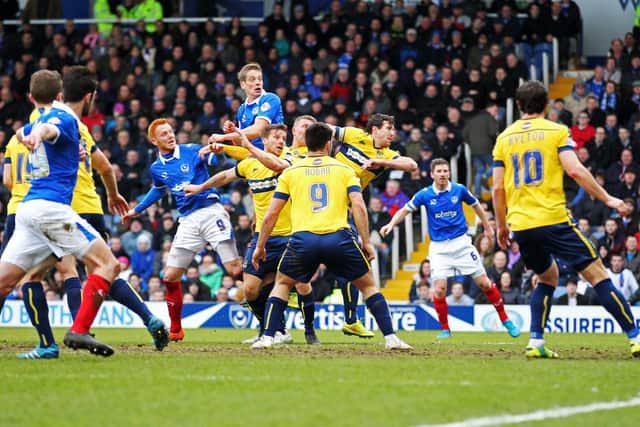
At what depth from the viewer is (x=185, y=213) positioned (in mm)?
14242

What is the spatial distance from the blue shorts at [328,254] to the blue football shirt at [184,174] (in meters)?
3.23

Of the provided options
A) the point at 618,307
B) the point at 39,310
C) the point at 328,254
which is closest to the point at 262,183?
the point at 328,254

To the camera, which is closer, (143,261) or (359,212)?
(359,212)

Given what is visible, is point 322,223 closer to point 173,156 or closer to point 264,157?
point 264,157

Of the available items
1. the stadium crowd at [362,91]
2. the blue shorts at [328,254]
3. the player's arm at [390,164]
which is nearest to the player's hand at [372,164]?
the player's arm at [390,164]

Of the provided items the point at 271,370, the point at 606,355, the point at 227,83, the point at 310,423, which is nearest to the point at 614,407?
the point at 310,423

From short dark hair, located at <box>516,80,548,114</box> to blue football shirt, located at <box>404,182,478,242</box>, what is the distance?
5.55 meters

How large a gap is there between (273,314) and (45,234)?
8.67ft

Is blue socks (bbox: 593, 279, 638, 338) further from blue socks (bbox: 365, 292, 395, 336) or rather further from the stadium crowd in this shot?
the stadium crowd

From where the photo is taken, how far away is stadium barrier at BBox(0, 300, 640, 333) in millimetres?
19922

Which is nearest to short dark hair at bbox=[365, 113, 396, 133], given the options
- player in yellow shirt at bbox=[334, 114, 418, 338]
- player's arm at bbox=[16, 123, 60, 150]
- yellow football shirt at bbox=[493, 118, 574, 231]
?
player in yellow shirt at bbox=[334, 114, 418, 338]

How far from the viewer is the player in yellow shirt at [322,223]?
36.2 ft

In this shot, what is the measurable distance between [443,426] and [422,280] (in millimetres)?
15305

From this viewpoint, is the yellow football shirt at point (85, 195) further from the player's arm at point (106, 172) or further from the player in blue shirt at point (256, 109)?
the player in blue shirt at point (256, 109)
